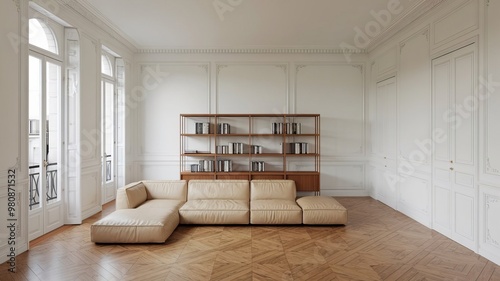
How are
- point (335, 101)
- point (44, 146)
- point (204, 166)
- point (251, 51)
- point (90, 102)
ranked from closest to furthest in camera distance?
point (44, 146) → point (90, 102) → point (204, 166) → point (251, 51) → point (335, 101)

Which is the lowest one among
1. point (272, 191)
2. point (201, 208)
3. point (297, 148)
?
point (201, 208)

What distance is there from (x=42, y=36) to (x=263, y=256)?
173 inches

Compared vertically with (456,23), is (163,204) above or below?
below

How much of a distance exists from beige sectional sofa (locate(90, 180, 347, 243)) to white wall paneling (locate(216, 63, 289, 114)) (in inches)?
87.6

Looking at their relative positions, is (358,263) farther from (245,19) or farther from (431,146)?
(245,19)

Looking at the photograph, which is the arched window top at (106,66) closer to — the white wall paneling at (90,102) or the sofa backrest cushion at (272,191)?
the white wall paneling at (90,102)

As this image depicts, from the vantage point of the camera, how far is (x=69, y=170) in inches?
181

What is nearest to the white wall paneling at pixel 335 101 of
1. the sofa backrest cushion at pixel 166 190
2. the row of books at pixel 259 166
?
the row of books at pixel 259 166

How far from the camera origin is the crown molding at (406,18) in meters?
4.30

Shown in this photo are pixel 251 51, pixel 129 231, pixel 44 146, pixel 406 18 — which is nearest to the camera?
pixel 129 231

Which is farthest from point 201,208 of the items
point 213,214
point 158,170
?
point 158,170

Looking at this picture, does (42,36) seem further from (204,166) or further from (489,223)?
(489,223)

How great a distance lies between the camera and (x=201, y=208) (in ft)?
14.7

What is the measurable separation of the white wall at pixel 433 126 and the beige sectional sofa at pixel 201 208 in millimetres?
1452
